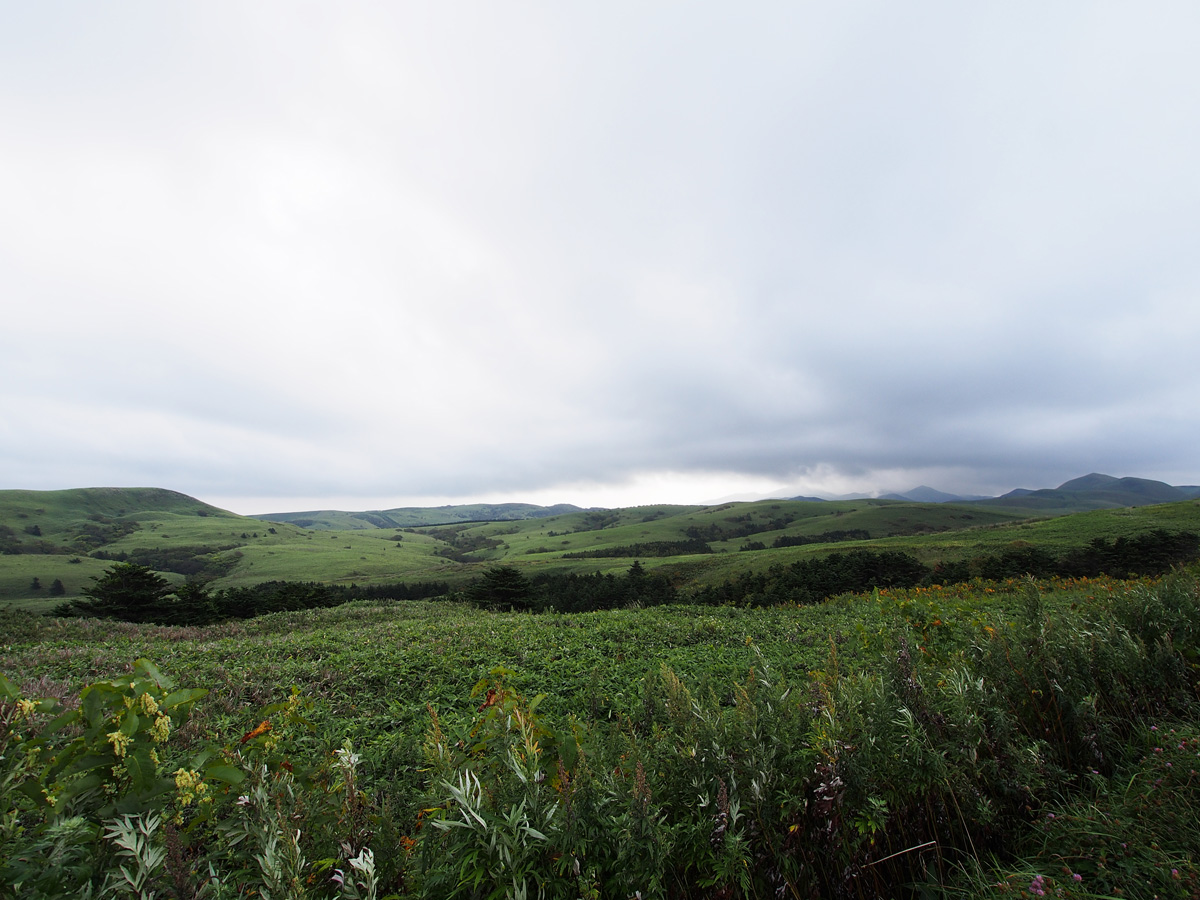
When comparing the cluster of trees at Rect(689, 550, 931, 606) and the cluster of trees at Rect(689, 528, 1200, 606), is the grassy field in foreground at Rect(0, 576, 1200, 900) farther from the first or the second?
the cluster of trees at Rect(689, 550, 931, 606)

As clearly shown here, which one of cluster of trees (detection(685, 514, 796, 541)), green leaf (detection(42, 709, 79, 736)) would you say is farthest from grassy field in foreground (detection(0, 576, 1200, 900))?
cluster of trees (detection(685, 514, 796, 541))

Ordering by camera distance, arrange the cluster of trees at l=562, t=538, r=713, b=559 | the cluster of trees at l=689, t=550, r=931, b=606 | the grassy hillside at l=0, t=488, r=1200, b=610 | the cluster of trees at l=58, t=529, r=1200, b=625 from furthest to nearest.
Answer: the cluster of trees at l=562, t=538, r=713, b=559
the grassy hillside at l=0, t=488, r=1200, b=610
the cluster of trees at l=689, t=550, r=931, b=606
the cluster of trees at l=58, t=529, r=1200, b=625

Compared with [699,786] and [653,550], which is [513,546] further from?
[699,786]

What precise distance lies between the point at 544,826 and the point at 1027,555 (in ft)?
127

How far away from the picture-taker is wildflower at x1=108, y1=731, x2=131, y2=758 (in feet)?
6.67

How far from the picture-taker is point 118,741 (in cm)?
206

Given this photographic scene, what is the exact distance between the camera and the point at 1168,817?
8.04 ft

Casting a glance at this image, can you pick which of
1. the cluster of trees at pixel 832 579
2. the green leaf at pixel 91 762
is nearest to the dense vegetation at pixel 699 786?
the green leaf at pixel 91 762

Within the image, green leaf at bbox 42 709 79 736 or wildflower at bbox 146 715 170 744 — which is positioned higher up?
green leaf at bbox 42 709 79 736

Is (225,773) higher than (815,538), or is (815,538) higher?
(225,773)

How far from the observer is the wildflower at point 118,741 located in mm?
2033

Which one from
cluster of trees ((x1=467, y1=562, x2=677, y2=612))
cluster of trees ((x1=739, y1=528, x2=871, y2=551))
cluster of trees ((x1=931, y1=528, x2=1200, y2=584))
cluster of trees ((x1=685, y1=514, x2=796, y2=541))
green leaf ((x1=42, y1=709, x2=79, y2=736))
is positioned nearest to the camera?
green leaf ((x1=42, y1=709, x2=79, y2=736))

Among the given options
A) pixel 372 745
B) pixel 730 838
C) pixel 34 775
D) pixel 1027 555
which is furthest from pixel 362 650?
pixel 1027 555

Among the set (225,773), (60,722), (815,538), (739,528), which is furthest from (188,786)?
(739,528)
